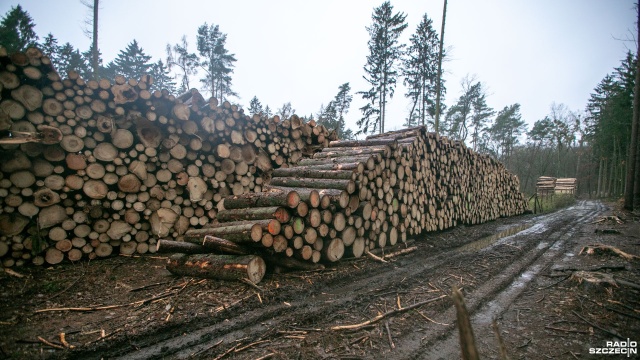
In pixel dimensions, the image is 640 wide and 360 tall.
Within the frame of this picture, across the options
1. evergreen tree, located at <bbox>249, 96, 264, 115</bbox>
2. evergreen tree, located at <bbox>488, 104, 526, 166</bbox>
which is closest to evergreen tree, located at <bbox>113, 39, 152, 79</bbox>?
evergreen tree, located at <bbox>249, 96, 264, 115</bbox>

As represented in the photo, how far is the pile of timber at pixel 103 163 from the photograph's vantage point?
4.05 meters

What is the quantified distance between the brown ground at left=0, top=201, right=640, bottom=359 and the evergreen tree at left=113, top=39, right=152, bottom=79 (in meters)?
26.6

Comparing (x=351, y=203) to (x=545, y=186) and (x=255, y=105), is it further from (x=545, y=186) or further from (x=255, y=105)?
(x=255, y=105)

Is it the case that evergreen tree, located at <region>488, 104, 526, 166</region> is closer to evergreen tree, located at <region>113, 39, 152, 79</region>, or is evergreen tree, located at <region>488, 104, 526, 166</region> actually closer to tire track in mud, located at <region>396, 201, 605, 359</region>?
tire track in mud, located at <region>396, 201, 605, 359</region>

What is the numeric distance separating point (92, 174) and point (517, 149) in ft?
146

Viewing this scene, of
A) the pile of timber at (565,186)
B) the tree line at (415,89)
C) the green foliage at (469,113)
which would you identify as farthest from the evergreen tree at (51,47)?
the pile of timber at (565,186)

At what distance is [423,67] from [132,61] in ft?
83.1

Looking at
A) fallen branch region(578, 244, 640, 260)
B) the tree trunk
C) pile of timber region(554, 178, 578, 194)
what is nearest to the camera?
the tree trunk

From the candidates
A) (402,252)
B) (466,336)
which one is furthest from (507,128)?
(466,336)

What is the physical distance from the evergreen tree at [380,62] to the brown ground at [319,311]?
60.4 ft

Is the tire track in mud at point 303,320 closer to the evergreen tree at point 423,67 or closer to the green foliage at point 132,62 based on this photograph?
the evergreen tree at point 423,67

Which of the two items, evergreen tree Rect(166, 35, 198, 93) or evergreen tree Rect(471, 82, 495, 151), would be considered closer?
evergreen tree Rect(166, 35, 198, 93)

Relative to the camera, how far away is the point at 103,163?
472 cm

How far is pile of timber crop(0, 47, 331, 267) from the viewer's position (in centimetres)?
405
